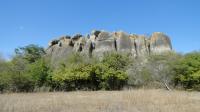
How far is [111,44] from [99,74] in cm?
2897

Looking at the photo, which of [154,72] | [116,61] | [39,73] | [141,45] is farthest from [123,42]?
[39,73]

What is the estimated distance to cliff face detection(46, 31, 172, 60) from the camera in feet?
214

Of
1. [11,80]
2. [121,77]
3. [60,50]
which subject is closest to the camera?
[11,80]

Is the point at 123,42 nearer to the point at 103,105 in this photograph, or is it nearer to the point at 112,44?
the point at 112,44

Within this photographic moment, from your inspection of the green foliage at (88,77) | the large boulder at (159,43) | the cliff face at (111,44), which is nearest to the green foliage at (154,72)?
the green foliage at (88,77)

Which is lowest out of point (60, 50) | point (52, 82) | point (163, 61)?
point (52, 82)

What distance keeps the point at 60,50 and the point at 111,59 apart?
2793 centimetres

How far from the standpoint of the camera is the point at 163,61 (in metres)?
42.1

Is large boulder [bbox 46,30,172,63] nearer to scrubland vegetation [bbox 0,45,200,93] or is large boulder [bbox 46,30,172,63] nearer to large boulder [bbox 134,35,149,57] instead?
large boulder [bbox 134,35,149,57]

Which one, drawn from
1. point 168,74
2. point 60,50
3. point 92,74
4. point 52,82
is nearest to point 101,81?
point 92,74

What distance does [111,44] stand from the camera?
2598 inches

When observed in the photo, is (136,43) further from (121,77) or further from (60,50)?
(121,77)

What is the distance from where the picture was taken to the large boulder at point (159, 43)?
6731cm

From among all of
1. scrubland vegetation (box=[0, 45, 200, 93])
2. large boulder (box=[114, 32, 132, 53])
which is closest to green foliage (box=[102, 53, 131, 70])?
→ scrubland vegetation (box=[0, 45, 200, 93])
